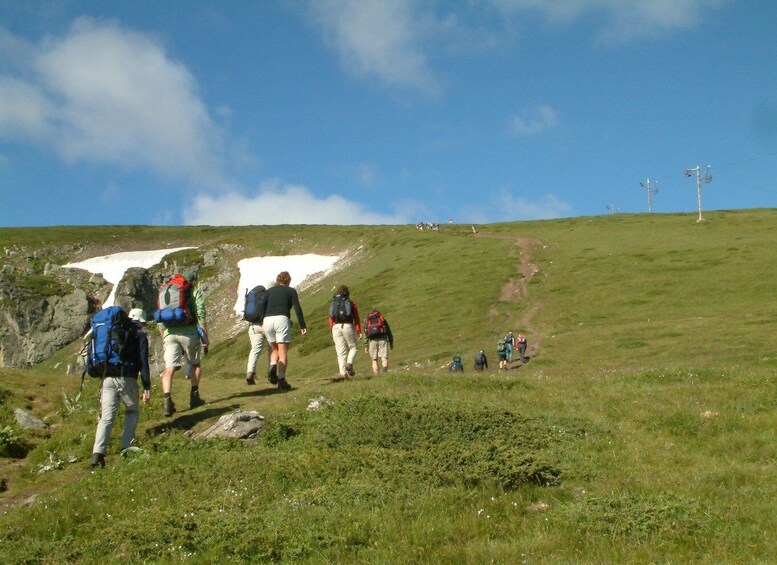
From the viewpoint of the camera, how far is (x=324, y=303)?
70.7 m

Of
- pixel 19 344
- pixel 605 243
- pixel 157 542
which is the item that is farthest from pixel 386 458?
pixel 19 344

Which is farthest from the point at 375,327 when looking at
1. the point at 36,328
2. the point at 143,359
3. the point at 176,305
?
the point at 36,328

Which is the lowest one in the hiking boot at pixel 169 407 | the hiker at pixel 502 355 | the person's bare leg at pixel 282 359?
the hiker at pixel 502 355

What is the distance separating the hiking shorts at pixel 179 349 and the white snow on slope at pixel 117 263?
8621 centimetres

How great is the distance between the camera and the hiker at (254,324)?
57.9 feet

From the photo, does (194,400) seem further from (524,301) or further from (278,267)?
(278,267)

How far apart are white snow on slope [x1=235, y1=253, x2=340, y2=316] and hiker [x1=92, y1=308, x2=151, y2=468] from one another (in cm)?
7379

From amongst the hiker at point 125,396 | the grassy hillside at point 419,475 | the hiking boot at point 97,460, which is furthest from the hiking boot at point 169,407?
the hiking boot at point 97,460

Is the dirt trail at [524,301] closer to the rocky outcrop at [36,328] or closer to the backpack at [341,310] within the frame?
the backpack at [341,310]

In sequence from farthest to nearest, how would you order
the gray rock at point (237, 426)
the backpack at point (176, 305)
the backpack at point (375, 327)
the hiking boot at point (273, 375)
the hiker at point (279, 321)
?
1. the backpack at point (375, 327)
2. the hiking boot at point (273, 375)
3. the hiker at point (279, 321)
4. the backpack at point (176, 305)
5. the gray rock at point (237, 426)

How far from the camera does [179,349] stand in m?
15.4

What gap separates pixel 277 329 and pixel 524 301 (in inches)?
1564

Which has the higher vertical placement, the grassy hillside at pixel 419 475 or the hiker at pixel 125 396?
the hiker at pixel 125 396

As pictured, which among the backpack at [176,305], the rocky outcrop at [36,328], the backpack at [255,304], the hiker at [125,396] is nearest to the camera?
the hiker at [125,396]
